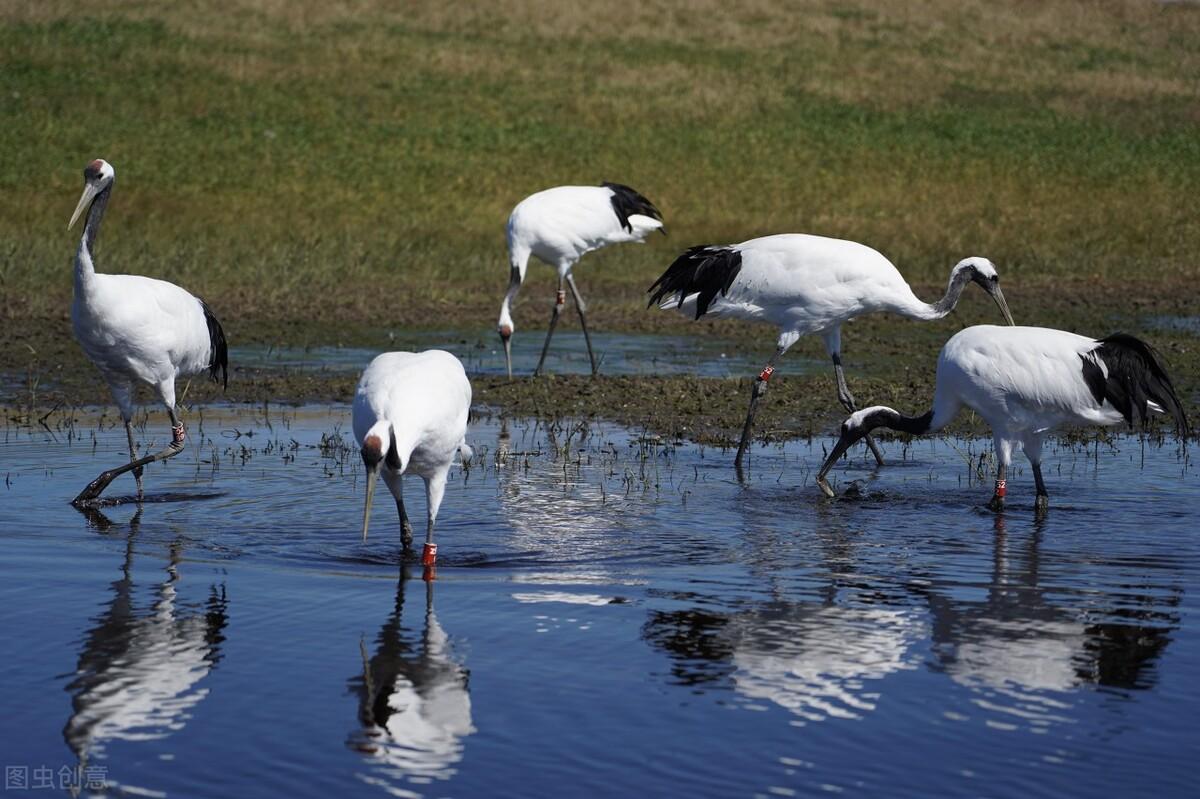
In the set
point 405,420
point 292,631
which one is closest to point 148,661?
point 292,631

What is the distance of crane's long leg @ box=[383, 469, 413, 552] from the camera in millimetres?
7714

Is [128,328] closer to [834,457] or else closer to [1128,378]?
[834,457]

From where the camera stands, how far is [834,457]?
977cm

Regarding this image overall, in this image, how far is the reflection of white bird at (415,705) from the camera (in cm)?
515

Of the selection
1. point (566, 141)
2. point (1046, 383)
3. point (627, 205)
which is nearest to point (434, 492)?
point (1046, 383)

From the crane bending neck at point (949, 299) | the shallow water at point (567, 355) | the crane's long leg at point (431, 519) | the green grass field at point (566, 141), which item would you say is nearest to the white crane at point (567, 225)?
the shallow water at point (567, 355)

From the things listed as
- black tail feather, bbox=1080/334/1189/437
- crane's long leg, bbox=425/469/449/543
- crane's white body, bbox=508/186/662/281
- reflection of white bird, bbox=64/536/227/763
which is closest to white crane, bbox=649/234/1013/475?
black tail feather, bbox=1080/334/1189/437

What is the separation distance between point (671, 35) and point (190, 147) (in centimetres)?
1729

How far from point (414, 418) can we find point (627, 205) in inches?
357

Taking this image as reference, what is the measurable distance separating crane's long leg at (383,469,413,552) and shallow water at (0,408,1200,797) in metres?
0.12

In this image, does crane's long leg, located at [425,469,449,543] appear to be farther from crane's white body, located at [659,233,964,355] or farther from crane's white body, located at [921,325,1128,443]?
crane's white body, located at [659,233,964,355]

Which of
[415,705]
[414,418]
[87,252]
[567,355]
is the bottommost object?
[415,705]

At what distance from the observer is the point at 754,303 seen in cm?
1131

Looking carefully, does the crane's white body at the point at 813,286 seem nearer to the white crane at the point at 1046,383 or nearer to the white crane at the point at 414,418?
the white crane at the point at 1046,383
